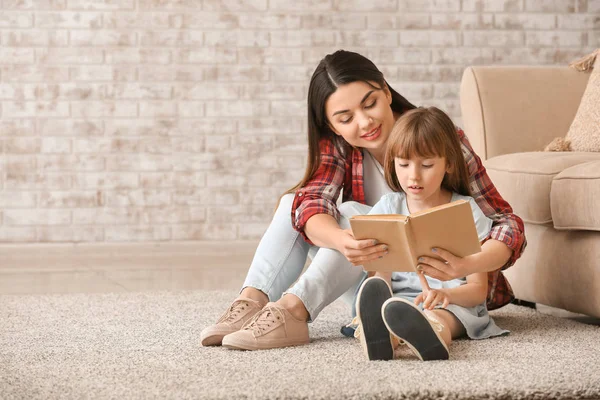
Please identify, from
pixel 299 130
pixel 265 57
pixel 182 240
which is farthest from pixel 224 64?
pixel 182 240

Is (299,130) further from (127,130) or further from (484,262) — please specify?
(484,262)

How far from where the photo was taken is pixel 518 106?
271 cm

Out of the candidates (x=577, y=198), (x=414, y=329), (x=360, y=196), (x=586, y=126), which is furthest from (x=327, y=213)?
(x=586, y=126)

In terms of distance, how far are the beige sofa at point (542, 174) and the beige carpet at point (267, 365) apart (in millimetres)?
113

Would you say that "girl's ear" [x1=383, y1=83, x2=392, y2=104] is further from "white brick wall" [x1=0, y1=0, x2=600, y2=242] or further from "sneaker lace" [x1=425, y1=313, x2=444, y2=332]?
"white brick wall" [x1=0, y1=0, x2=600, y2=242]

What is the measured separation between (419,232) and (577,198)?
0.68 m

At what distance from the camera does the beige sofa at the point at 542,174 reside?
82.1 inches

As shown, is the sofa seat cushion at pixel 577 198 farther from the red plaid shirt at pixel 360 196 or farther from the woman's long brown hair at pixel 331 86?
the woman's long brown hair at pixel 331 86

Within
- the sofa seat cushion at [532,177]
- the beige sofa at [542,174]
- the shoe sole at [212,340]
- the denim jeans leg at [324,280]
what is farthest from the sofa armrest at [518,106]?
the shoe sole at [212,340]

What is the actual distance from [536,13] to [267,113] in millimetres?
1540

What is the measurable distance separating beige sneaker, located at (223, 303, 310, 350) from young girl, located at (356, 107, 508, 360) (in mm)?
201

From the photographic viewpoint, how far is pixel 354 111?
1949mm

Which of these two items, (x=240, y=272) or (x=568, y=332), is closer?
(x=568, y=332)

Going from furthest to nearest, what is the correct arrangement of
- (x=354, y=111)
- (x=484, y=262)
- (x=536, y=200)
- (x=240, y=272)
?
(x=240, y=272), (x=536, y=200), (x=354, y=111), (x=484, y=262)
